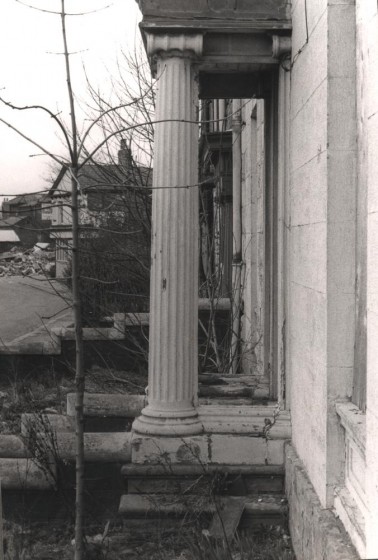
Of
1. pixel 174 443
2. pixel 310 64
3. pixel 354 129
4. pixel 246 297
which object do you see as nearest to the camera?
pixel 354 129

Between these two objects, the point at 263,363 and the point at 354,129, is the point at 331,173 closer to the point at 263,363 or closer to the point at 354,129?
the point at 354,129

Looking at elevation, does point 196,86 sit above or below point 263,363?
above

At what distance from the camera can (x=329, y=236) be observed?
379 cm

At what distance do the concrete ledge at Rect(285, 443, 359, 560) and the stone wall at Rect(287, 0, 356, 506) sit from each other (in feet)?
0.31

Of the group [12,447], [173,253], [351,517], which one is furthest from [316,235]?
[12,447]

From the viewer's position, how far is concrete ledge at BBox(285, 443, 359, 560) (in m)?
3.30

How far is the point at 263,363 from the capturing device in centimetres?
671

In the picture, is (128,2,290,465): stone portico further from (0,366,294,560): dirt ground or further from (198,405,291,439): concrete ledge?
(0,366,294,560): dirt ground

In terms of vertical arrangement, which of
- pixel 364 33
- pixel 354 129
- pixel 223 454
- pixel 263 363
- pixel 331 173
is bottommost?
pixel 223 454

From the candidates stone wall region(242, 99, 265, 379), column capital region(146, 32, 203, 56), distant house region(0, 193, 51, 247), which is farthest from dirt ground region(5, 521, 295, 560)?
column capital region(146, 32, 203, 56)

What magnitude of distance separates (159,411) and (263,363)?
5.81 ft

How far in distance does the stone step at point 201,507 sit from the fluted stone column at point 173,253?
19.4 inches

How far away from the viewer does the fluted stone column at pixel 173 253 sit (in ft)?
17.2

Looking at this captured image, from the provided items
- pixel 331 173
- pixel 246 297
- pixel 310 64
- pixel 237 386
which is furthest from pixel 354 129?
pixel 246 297
